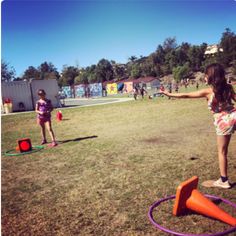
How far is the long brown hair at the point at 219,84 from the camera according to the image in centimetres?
440

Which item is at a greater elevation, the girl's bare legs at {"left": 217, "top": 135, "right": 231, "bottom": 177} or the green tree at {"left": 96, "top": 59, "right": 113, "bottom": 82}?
the green tree at {"left": 96, "top": 59, "right": 113, "bottom": 82}

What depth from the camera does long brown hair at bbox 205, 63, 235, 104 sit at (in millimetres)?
4402

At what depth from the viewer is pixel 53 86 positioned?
105ft

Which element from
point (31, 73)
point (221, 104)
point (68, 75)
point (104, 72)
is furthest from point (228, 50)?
point (221, 104)

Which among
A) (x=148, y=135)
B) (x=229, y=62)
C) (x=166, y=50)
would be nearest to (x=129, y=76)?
(x=166, y=50)

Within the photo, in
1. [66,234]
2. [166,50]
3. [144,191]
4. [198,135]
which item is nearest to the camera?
[66,234]

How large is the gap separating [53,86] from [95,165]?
2695 centimetres

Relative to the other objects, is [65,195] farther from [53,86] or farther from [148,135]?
[53,86]

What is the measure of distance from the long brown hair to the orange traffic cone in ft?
4.66

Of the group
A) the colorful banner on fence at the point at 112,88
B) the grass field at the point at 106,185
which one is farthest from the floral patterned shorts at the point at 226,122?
the colorful banner on fence at the point at 112,88

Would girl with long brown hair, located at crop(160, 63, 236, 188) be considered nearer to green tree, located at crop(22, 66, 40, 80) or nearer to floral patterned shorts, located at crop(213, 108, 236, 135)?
floral patterned shorts, located at crop(213, 108, 236, 135)

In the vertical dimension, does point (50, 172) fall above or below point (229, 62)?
below

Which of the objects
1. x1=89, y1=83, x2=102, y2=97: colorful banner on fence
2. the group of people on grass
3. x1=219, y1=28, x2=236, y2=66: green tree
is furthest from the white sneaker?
x1=219, y1=28, x2=236, y2=66: green tree

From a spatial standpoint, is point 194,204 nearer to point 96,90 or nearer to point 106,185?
point 106,185
